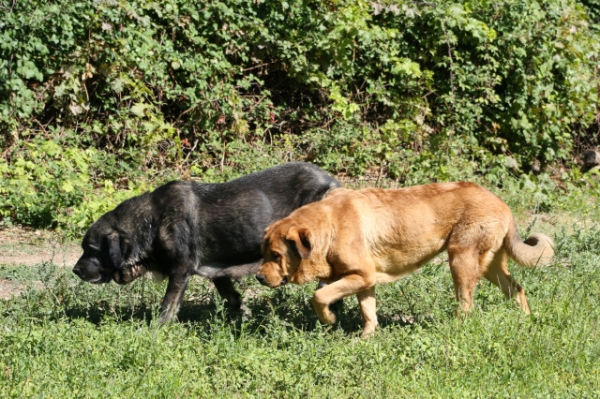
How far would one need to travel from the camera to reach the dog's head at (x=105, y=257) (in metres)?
7.48

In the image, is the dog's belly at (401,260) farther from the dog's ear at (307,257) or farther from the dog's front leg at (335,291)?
the dog's ear at (307,257)

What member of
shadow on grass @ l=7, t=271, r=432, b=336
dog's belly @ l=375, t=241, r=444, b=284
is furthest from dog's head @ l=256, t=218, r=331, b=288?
dog's belly @ l=375, t=241, r=444, b=284

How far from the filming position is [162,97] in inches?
533

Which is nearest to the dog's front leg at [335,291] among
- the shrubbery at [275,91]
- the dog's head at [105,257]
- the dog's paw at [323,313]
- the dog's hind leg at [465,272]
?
the dog's paw at [323,313]

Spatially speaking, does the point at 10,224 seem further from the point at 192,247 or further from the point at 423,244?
the point at 423,244

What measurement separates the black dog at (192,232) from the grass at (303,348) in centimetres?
37

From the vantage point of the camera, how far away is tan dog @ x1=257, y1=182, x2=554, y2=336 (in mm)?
6777

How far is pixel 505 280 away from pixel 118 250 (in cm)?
327

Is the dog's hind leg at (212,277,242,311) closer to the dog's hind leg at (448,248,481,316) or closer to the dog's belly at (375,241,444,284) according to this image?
the dog's belly at (375,241,444,284)

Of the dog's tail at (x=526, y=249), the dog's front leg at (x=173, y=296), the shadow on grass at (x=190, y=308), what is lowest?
the shadow on grass at (x=190, y=308)

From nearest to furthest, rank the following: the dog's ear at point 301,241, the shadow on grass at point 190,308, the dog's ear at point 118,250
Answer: the dog's ear at point 301,241, the shadow on grass at point 190,308, the dog's ear at point 118,250

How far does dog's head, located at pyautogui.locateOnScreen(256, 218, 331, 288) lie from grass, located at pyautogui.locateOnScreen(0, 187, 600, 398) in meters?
0.29

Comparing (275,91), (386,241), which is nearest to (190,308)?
(386,241)

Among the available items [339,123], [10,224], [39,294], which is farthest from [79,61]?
[39,294]
